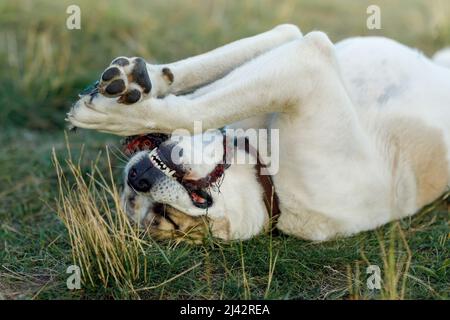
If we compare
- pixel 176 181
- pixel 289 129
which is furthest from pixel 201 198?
pixel 289 129

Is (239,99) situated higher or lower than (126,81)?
lower

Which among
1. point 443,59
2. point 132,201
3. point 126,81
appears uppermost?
point 126,81

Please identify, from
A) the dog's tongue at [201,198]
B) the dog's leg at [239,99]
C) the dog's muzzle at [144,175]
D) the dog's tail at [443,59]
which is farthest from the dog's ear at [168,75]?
the dog's tail at [443,59]

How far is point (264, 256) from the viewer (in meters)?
3.51

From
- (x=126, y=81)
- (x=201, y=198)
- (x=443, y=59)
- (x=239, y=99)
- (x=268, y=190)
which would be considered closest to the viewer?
(x=126, y=81)

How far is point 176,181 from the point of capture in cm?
342

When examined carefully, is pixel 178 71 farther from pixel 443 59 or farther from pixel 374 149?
pixel 443 59

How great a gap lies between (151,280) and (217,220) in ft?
1.43

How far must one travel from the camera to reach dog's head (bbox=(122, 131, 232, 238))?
11.2 feet

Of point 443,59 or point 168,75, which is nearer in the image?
point 168,75

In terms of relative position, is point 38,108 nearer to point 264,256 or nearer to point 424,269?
point 264,256

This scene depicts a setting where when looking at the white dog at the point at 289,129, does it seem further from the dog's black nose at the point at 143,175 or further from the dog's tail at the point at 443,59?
the dog's tail at the point at 443,59

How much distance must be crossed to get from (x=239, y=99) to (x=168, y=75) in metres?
0.39

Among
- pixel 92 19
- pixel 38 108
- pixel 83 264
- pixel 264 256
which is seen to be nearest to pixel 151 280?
pixel 83 264
